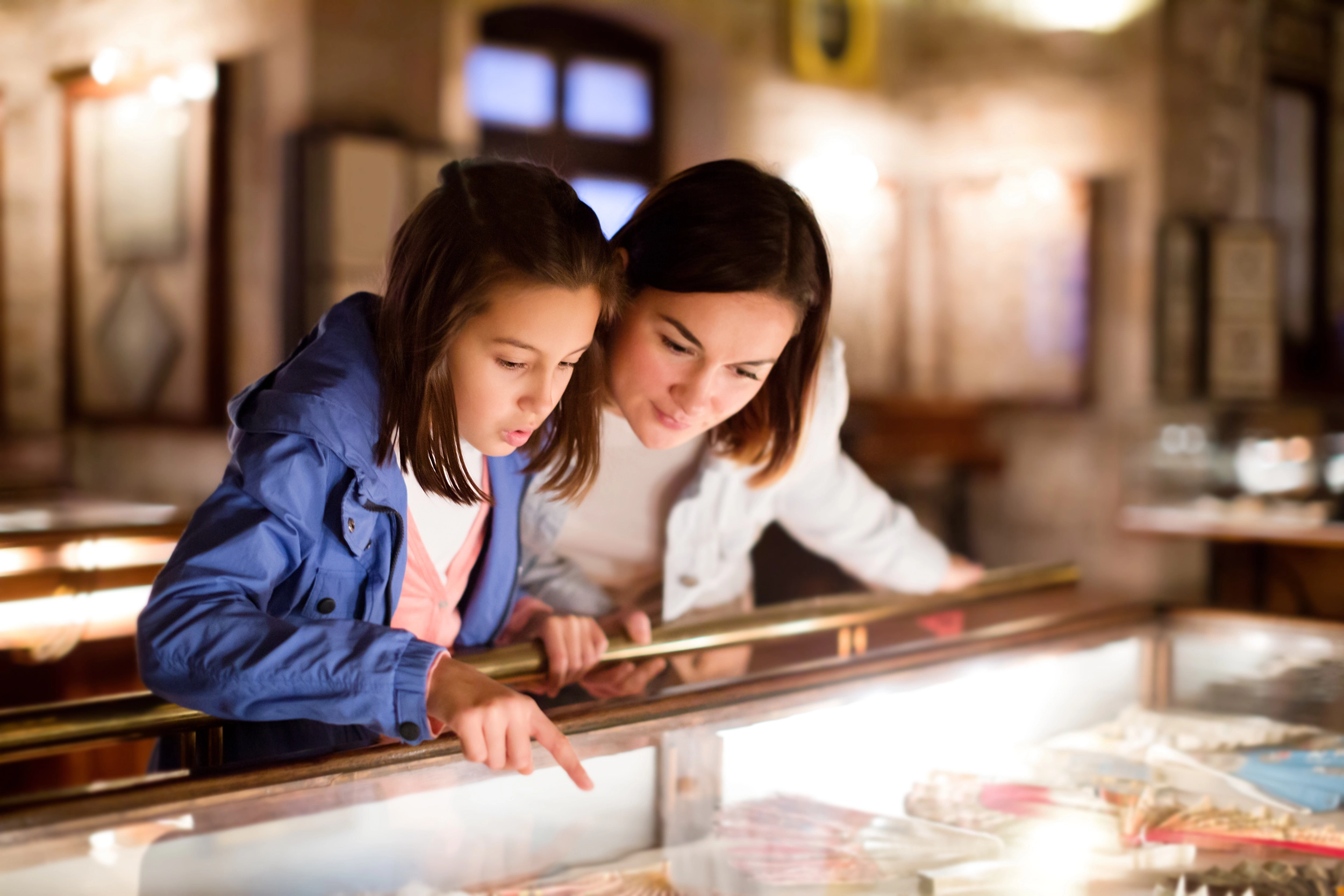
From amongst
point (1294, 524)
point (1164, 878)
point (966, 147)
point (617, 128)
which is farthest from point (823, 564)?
point (966, 147)

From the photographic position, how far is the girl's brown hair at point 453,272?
0.98 metres

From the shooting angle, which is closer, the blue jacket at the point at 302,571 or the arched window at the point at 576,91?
the blue jacket at the point at 302,571

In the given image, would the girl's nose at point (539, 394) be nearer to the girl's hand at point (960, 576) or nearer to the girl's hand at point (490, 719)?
the girl's hand at point (490, 719)

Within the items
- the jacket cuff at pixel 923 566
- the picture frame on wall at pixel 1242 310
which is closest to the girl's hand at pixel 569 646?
the jacket cuff at pixel 923 566

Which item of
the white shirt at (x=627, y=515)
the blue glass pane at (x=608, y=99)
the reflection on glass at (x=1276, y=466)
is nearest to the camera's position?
the white shirt at (x=627, y=515)

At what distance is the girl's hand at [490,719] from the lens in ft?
2.78

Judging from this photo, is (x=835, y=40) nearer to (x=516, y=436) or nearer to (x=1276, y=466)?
(x=1276, y=466)

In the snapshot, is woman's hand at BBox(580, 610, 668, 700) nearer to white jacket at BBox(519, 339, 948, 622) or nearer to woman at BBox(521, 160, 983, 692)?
woman at BBox(521, 160, 983, 692)

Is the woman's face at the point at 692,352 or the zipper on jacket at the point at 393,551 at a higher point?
the woman's face at the point at 692,352

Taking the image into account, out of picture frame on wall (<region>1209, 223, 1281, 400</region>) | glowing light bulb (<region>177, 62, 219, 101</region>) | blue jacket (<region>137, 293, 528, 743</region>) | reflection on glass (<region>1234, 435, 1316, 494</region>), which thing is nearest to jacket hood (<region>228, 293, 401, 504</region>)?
blue jacket (<region>137, 293, 528, 743</region>)

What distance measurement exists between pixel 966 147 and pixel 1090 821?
633 cm

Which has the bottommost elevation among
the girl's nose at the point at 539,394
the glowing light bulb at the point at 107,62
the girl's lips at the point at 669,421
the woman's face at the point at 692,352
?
the girl's lips at the point at 669,421

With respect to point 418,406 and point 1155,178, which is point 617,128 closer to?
point 1155,178

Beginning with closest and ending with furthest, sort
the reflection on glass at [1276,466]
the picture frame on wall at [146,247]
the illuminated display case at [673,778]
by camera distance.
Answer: the illuminated display case at [673,778]
the picture frame on wall at [146,247]
the reflection on glass at [1276,466]
